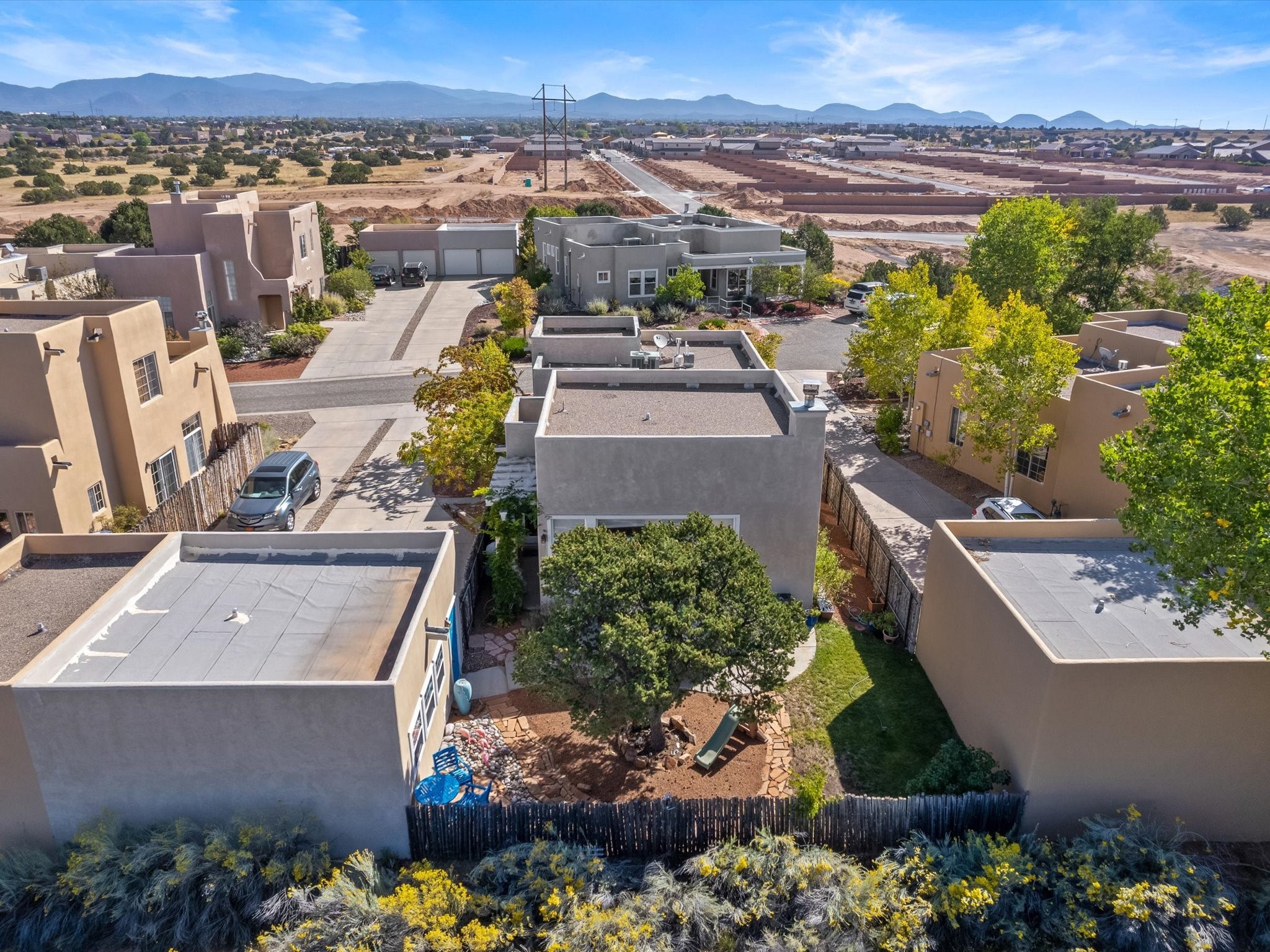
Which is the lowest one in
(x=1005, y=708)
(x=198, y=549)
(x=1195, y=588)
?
(x=1005, y=708)

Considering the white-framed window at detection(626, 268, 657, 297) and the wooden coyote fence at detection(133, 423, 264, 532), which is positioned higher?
the white-framed window at detection(626, 268, 657, 297)

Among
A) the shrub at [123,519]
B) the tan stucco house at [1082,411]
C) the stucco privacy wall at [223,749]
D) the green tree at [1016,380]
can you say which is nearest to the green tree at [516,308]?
the tan stucco house at [1082,411]

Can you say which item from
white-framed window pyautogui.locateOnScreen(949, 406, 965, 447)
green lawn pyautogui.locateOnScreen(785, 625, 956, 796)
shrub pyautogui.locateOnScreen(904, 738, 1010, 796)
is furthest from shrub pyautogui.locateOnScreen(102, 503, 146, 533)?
white-framed window pyautogui.locateOnScreen(949, 406, 965, 447)

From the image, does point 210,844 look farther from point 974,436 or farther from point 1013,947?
point 974,436

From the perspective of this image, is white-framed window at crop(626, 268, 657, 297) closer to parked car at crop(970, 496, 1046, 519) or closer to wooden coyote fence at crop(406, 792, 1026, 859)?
parked car at crop(970, 496, 1046, 519)

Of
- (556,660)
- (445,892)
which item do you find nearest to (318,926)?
(445,892)

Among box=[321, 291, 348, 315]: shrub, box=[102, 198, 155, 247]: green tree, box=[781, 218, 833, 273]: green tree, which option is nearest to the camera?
box=[321, 291, 348, 315]: shrub

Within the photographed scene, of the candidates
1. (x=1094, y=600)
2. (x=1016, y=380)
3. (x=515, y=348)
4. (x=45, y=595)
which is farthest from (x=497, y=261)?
(x=1094, y=600)
